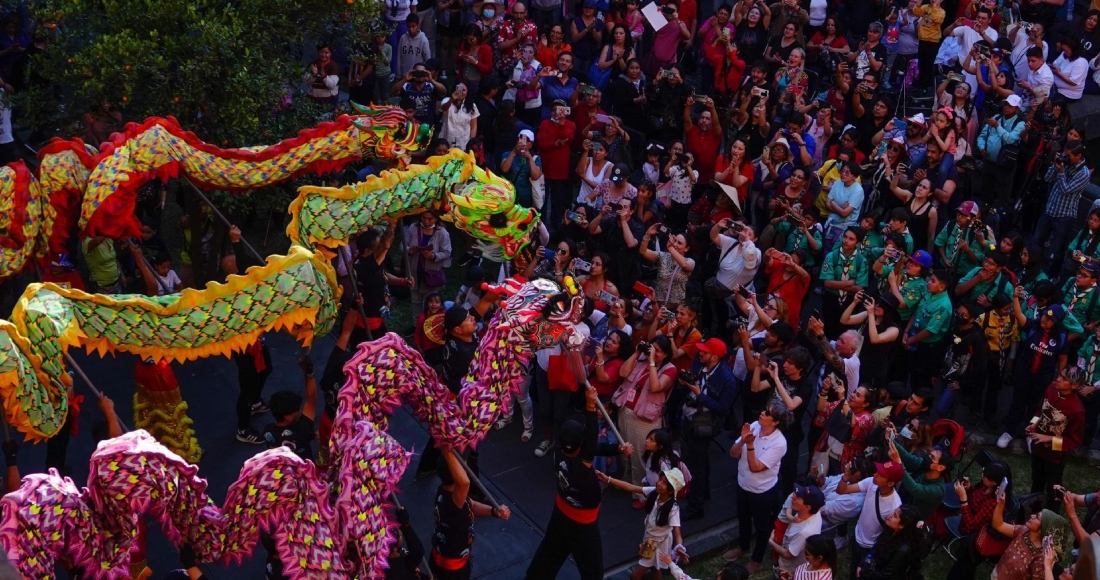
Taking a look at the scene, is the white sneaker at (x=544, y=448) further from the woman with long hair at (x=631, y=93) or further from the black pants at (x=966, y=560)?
the woman with long hair at (x=631, y=93)

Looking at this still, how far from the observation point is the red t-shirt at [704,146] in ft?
40.8

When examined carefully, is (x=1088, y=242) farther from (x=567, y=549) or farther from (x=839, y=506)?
(x=567, y=549)

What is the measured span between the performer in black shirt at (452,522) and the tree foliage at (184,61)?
458cm

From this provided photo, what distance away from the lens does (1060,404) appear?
8961mm

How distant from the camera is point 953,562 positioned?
29.3ft

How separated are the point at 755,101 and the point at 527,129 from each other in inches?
96.8

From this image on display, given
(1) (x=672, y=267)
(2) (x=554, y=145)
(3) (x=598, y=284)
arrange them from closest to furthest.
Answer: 1. (3) (x=598, y=284)
2. (1) (x=672, y=267)
3. (2) (x=554, y=145)

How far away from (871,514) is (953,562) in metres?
1.34

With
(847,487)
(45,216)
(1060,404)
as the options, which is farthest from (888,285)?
(45,216)

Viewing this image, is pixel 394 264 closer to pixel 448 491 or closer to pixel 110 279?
pixel 110 279

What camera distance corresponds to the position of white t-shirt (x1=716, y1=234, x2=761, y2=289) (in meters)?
10.6

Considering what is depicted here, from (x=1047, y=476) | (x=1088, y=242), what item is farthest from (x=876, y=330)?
(x=1088, y=242)

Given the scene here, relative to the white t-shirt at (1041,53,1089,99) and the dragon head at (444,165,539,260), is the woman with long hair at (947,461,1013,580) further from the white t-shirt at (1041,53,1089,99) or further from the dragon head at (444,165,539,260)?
the white t-shirt at (1041,53,1089,99)

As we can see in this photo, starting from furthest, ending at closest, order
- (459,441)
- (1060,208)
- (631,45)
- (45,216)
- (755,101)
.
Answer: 1. (631,45)
2. (755,101)
3. (1060,208)
4. (45,216)
5. (459,441)
